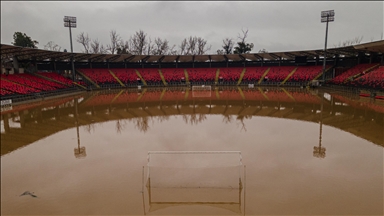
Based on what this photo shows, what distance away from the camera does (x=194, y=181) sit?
22.5ft

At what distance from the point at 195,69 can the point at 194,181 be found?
40387 mm

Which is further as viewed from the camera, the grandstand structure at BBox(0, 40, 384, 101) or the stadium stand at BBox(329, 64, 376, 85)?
the stadium stand at BBox(329, 64, 376, 85)

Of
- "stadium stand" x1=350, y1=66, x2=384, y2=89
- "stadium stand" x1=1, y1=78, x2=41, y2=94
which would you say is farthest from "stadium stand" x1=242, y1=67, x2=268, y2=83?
"stadium stand" x1=1, y1=78, x2=41, y2=94

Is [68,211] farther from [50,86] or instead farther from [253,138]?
[50,86]

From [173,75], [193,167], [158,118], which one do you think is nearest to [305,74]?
[173,75]

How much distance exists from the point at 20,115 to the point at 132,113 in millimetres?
7366

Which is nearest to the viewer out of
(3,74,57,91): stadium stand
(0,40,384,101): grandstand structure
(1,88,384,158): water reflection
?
(1,88,384,158): water reflection

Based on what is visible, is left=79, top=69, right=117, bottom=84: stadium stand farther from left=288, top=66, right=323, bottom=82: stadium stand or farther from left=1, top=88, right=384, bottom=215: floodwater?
left=288, top=66, right=323, bottom=82: stadium stand

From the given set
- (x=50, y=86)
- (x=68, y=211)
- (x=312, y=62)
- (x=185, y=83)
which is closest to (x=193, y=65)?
(x=185, y=83)

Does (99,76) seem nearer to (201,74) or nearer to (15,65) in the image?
(15,65)

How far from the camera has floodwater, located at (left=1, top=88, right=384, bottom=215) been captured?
566 centimetres

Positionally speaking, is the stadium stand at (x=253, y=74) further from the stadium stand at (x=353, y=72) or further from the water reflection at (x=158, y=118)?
the water reflection at (x=158, y=118)

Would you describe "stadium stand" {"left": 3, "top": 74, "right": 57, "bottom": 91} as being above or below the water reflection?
above

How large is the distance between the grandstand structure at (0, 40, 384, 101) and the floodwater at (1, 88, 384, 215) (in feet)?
62.4
